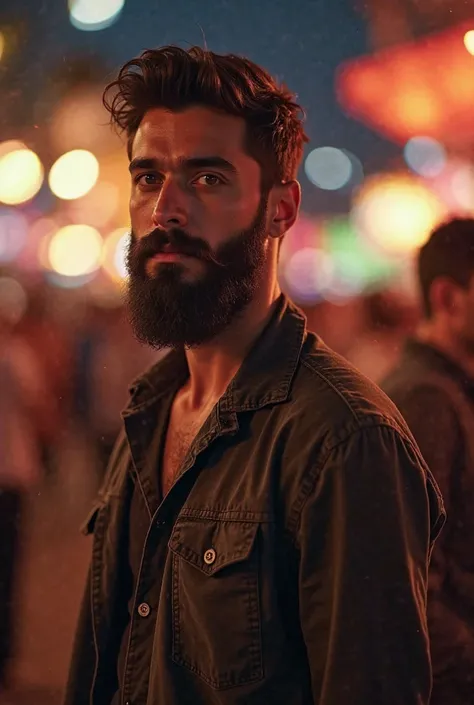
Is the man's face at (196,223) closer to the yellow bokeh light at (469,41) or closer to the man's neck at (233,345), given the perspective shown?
the man's neck at (233,345)

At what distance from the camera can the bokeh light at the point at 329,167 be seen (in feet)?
5.44

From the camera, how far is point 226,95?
1.27m

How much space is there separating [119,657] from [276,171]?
2.72 feet

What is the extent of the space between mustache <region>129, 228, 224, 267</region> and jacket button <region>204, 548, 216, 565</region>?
426mm

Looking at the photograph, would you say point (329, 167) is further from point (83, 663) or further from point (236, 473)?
point (83, 663)

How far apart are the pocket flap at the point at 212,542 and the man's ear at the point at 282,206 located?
48cm

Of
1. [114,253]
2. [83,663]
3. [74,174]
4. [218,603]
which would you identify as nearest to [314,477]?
[218,603]

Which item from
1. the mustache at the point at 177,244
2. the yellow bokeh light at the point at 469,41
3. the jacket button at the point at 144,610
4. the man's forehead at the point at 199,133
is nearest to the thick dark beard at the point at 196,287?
the mustache at the point at 177,244

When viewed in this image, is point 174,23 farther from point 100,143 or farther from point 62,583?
point 62,583

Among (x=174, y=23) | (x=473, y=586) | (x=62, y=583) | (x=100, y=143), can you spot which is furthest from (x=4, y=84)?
(x=473, y=586)

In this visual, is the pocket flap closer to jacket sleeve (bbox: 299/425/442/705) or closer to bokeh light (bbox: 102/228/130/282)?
jacket sleeve (bbox: 299/425/442/705)

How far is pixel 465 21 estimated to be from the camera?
150cm

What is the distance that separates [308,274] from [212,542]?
0.78 metres

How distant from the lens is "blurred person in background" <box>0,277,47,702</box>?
6.39ft
